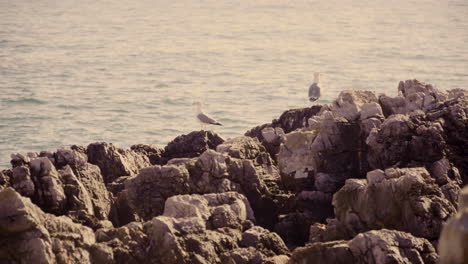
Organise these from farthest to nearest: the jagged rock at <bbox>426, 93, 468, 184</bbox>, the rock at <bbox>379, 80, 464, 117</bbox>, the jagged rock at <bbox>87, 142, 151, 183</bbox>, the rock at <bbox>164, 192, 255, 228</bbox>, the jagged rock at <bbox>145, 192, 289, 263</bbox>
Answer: the rock at <bbox>379, 80, 464, 117</bbox>, the jagged rock at <bbox>87, 142, 151, 183</bbox>, the jagged rock at <bbox>426, 93, 468, 184</bbox>, the rock at <bbox>164, 192, 255, 228</bbox>, the jagged rock at <bbox>145, 192, 289, 263</bbox>

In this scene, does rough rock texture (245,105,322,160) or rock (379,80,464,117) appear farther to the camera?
rough rock texture (245,105,322,160)

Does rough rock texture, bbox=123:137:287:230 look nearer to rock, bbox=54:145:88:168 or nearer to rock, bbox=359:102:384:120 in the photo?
rock, bbox=54:145:88:168

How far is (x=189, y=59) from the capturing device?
52.9 metres

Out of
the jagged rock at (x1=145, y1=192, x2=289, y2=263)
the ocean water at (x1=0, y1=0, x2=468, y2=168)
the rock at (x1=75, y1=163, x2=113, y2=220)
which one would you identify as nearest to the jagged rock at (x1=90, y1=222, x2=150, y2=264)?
the jagged rock at (x1=145, y1=192, x2=289, y2=263)

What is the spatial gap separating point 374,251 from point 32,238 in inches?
178

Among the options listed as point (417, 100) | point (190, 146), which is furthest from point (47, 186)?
point (417, 100)

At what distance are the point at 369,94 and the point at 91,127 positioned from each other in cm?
1905

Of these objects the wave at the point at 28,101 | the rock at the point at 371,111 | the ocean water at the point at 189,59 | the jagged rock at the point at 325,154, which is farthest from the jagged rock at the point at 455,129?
the wave at the point at 28,101

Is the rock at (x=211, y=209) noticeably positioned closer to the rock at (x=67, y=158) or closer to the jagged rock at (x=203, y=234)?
the jagged rock at (x=203, y=234)

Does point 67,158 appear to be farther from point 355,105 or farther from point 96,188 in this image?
point 355,105

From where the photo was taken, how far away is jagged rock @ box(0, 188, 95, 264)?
39.3 feet

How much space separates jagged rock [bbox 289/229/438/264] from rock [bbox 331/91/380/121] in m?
5.13

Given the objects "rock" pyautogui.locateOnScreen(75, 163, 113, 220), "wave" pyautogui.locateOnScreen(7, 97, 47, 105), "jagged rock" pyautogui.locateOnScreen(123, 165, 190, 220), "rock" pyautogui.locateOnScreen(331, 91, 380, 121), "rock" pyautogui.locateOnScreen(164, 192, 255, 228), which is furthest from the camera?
"wave" pyautogui.locateOnScreen(7, 97, 47, 105)

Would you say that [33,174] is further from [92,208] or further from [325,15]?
[325,15]
